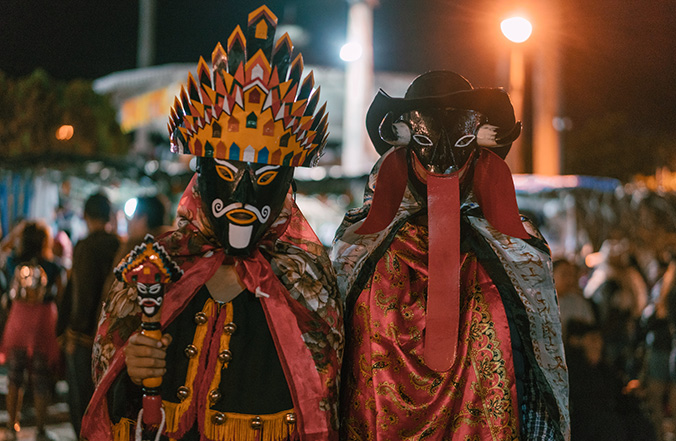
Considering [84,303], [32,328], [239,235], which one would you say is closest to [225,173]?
[239,235]

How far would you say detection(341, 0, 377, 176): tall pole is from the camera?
522 inches

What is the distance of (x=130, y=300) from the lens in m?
2.32

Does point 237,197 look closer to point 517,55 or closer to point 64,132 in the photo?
point 517,55

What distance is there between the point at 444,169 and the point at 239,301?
0.98 meters

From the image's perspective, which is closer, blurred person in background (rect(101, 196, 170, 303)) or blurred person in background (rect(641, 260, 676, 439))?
blurred person in background (rect(101, 196, 170, 303))

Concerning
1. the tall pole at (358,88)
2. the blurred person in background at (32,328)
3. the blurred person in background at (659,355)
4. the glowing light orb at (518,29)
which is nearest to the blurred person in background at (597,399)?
the blurred person in background at (659,355)

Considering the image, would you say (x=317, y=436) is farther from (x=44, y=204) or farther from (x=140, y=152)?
(x=140, y=152)

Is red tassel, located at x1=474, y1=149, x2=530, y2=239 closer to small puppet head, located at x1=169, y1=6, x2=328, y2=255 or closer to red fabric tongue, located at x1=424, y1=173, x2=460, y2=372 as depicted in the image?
red fabric tongue, located at x1=424, y1=173, x2=460, y2=372

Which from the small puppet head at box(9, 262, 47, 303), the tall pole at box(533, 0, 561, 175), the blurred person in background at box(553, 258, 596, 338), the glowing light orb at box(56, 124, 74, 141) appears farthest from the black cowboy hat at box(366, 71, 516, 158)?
the glowing light orb at box(56, 124, 74, 141)

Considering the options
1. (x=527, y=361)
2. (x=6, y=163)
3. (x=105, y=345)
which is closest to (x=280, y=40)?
(x=105, y=345)

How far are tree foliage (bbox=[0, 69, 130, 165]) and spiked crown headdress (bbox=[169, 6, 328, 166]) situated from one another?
19939 mm

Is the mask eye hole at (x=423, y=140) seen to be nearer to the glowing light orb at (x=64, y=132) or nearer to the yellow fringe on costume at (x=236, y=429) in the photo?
the yellow fringe on costume at (x=236, y=429)

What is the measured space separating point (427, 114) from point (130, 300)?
1384 mm

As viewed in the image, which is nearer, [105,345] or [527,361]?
[105,345]
